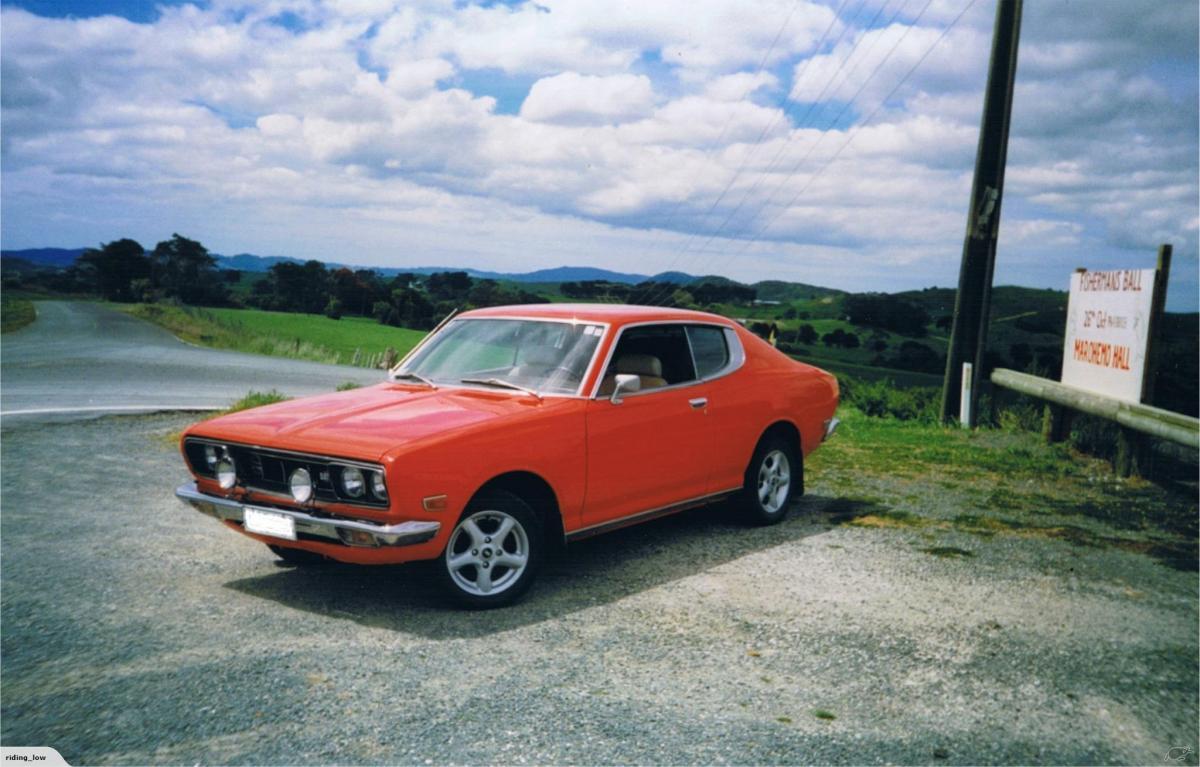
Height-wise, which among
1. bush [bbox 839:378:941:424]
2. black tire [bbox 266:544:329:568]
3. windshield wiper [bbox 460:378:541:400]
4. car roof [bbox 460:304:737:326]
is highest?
car roof [bbox 460:304:737:326]

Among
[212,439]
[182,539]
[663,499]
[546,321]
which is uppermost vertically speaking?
[546,321]

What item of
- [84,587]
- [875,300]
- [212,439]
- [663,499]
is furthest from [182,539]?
[875,300]

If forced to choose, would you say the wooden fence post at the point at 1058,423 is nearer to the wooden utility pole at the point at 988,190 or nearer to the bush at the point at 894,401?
the wooden utility pole at the point at 988,190

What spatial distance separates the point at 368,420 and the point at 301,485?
521mm

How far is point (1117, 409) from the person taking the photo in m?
9.75

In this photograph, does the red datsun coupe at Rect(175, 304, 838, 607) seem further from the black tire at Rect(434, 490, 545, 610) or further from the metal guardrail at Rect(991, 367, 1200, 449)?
the metal guardrail at Rect(991, 367, 1200, 449)

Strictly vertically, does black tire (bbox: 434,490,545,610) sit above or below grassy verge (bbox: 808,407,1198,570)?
above

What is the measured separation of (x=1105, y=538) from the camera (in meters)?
7.39

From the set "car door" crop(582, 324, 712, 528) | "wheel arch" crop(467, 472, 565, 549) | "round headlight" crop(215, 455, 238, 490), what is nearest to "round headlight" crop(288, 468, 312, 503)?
"round headlight" crop(215, 455, 238, 490)

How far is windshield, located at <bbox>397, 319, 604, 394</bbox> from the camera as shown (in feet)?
19.5

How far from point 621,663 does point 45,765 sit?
2401mm

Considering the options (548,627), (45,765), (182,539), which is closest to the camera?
(45,765)

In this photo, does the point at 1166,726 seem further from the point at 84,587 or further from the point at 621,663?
the point at 84,587

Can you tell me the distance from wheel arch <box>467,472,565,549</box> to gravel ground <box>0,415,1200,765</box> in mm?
410
